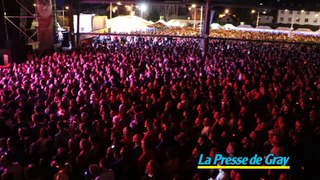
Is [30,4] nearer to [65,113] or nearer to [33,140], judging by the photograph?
[65,113]

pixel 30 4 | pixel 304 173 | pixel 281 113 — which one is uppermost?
pixel 30 4

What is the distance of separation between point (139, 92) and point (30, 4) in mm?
10794

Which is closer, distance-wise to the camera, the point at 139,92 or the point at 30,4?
the point at 139,92

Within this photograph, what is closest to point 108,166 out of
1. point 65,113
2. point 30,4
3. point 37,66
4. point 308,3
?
point 65,113

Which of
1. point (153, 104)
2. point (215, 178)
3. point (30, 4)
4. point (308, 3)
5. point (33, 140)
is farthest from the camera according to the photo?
point (308, 3)

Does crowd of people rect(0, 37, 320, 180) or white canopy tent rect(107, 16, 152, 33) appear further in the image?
white canopy tent rect(107, 16, 152, 33)

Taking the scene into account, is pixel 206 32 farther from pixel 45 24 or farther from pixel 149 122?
pixel 149 122

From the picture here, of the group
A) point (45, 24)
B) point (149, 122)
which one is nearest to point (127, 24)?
point (45, 24)

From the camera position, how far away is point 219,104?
28.3ft
